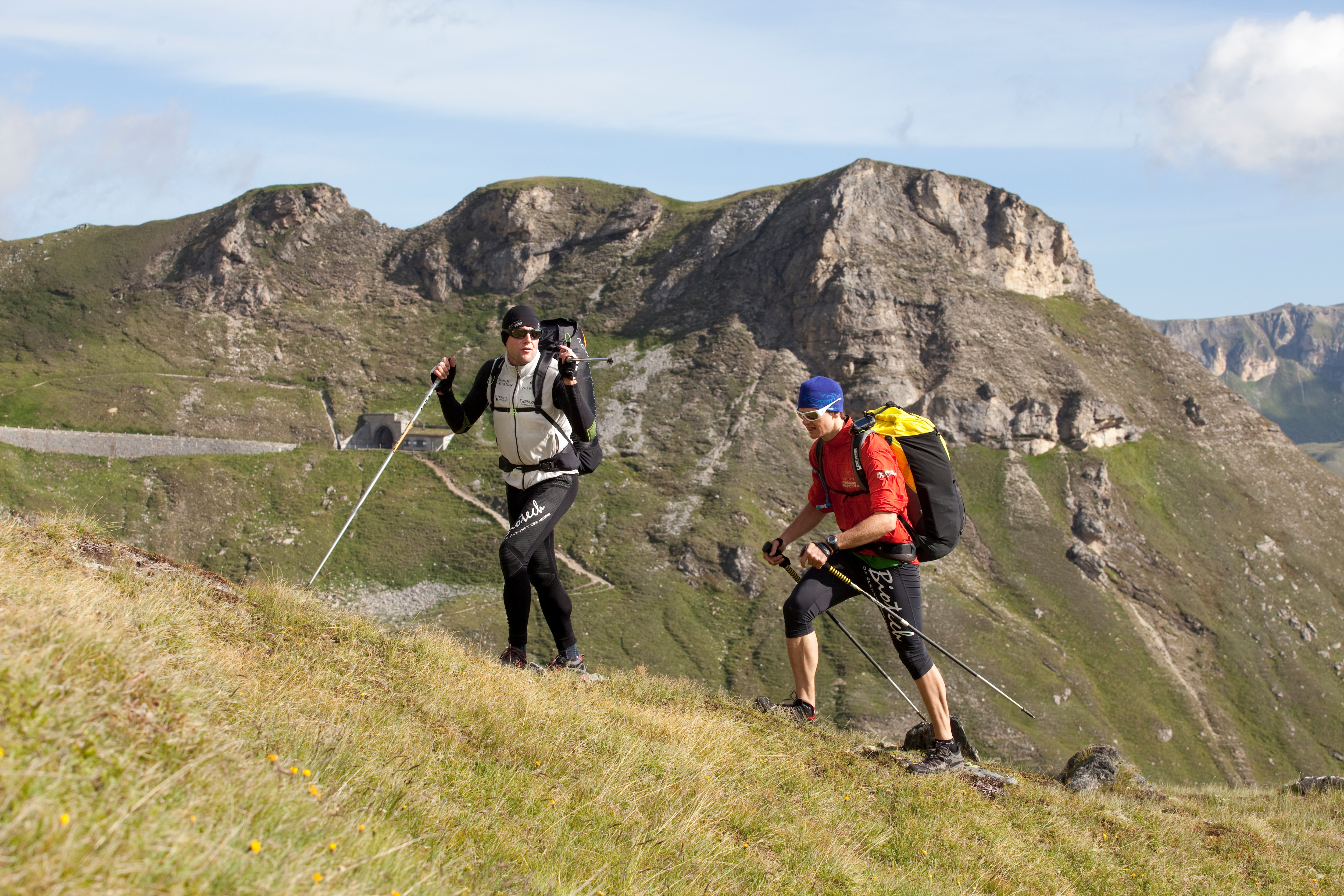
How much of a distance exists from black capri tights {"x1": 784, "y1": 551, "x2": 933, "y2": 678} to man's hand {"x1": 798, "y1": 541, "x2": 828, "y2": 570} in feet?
0.44

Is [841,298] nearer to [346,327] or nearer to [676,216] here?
[676,216]

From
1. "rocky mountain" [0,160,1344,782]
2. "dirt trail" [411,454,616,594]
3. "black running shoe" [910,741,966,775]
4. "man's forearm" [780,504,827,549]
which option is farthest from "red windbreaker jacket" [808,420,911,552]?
"dirt trail" [411,454,616,594]

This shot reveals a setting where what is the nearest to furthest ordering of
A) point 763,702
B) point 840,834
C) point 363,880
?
point 363,880, point 840,834, point 763,702

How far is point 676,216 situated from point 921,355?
39827mm

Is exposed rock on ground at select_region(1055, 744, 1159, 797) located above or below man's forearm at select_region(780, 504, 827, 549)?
below

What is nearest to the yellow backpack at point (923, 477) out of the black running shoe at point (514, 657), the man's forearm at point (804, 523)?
the man's forearm at point (804, 523)

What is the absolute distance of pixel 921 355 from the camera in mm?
90000

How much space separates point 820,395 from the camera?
23.6ft

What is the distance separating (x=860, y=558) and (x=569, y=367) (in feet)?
9.85

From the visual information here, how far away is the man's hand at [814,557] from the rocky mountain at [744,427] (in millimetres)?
45172

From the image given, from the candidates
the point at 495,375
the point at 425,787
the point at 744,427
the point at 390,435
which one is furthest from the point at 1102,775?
the point at 390,435

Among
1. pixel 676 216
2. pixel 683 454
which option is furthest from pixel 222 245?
pixel 683 454

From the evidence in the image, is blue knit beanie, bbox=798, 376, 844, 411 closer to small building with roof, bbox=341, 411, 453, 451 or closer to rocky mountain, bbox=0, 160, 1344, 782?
rocky mountain, bbox=0, 160, 1344, 782

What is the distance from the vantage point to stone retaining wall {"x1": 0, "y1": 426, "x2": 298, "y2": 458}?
68812 millimetres
